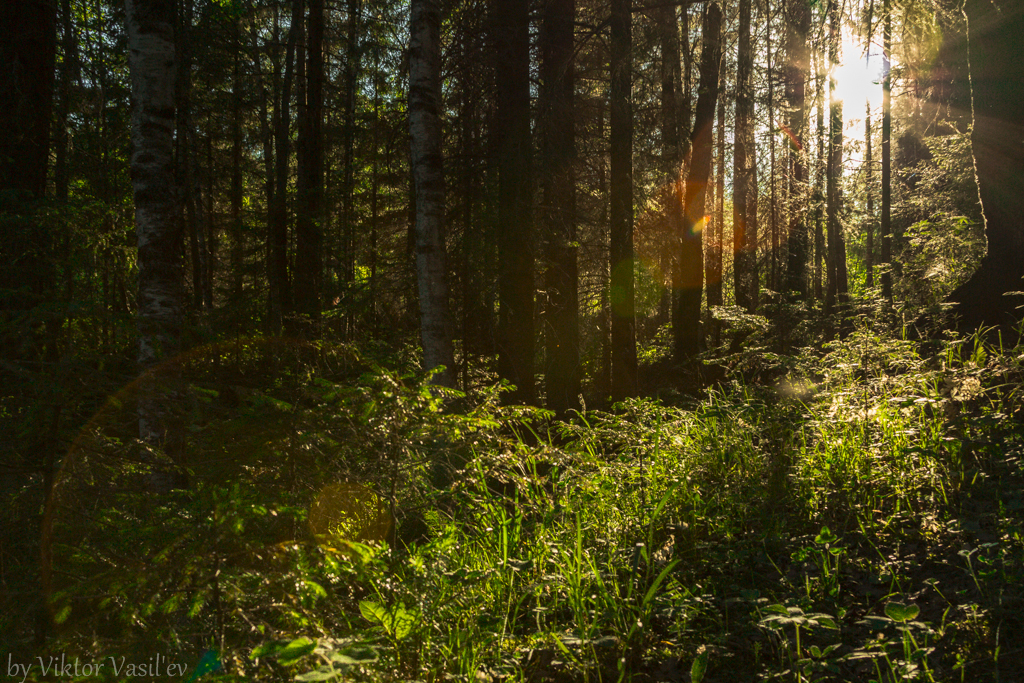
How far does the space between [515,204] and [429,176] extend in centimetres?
125

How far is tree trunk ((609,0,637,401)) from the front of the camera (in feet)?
32.9

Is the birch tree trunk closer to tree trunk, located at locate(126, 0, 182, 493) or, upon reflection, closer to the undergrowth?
the undergrowth

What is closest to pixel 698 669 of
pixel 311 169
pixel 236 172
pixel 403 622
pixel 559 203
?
pixel 403 622

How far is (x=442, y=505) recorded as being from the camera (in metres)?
4.11

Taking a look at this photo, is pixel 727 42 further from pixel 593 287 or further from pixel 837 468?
pixel 837 468

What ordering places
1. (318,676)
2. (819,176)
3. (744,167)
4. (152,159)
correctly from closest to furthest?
(318,676), (152,159), (744,167), (819,176)

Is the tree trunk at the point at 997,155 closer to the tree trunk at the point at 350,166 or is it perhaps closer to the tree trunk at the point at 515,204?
the tree trunk at the point at 515,204

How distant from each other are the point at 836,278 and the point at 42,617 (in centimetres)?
2720

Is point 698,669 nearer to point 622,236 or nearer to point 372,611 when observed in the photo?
point 372,611

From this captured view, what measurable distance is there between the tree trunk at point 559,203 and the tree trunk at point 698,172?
4.91 meters

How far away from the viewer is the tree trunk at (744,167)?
14.7m

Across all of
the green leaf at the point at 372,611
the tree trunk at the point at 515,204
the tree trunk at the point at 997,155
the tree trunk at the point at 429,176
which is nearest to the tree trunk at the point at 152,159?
the tree trunk at the point at 429,176

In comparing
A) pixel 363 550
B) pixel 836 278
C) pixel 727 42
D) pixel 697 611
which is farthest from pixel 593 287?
pixel 836 278

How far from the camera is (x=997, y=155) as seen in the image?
6.37 metres
